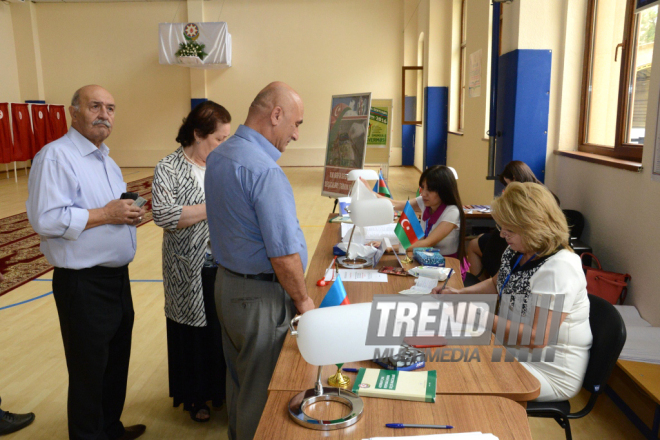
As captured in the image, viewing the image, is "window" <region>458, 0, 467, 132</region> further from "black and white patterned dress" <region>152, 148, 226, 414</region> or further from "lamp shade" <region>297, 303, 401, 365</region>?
"lamp shade" <region>297, 303, 401, 365</region>

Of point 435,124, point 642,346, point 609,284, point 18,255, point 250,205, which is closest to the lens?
point 250,205

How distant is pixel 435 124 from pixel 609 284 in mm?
7365

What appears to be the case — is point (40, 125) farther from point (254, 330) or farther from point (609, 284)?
point (609, 284)

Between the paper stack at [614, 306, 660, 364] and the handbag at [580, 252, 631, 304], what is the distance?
15cm

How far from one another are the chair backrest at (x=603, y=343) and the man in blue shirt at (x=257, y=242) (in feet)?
3.43

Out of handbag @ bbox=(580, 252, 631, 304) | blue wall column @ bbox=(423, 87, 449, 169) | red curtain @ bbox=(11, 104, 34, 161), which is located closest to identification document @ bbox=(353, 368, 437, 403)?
handbag @ bbox=(580, 252, 631, 304)

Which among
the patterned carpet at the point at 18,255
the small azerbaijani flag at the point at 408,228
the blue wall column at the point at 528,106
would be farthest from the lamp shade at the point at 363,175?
the patterned carpet at the point at 18,255

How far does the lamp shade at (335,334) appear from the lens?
1.16 meters

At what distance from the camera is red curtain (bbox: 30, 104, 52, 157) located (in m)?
12.5

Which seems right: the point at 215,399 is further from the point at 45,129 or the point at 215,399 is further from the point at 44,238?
the point at 45,129

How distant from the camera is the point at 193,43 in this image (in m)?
13.0

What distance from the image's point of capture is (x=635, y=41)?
351cm

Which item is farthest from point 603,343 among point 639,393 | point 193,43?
point 193,43

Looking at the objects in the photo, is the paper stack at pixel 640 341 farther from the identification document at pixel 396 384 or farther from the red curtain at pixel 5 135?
the red curtain at pixel 5 135
